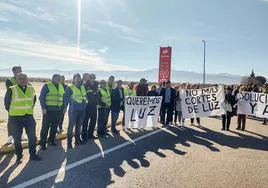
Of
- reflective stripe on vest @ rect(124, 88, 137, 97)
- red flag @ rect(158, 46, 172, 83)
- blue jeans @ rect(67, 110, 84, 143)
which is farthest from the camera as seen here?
red flag @ rect(158, 46, 172, 83)

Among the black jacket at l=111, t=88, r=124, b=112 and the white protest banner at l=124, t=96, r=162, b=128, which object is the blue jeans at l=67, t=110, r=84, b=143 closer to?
the black jacket at l=111, t=88, r=124, b=112

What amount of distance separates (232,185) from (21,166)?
14.5 ft

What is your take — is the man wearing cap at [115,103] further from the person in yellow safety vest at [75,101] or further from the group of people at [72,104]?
the person in yellow safety vest at [75,101]

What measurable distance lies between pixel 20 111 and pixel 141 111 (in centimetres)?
624

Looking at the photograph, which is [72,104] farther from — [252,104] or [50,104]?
[252,104]

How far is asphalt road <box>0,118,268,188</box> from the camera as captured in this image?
630 centimetres

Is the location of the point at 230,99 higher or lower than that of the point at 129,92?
lower

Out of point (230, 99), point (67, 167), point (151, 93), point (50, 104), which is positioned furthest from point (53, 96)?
point (230, 99)

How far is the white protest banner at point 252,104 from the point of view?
13740 millimetres

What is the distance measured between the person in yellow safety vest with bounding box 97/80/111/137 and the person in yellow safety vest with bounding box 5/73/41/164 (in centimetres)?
351

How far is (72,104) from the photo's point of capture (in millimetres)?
9609

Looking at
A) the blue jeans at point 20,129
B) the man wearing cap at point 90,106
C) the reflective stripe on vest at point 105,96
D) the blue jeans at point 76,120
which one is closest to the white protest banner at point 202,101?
the reflective stripe on vest at point 105,96

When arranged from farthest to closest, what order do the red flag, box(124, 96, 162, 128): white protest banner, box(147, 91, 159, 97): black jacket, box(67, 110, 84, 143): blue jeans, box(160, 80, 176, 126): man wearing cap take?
the red flag, box(160, 80, 176, 126): man wearing cap, box(147, 91, 159, 97): black jacket, box(124, 96, 162, 128): white protest banner, box(67, 110, 84, 143): blue jeans

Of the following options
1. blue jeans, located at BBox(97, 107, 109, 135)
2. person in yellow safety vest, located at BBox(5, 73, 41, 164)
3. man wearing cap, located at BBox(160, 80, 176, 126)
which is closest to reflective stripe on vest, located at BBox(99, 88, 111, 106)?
blue jeans, located at BBox(97, 107, 109, 135)
